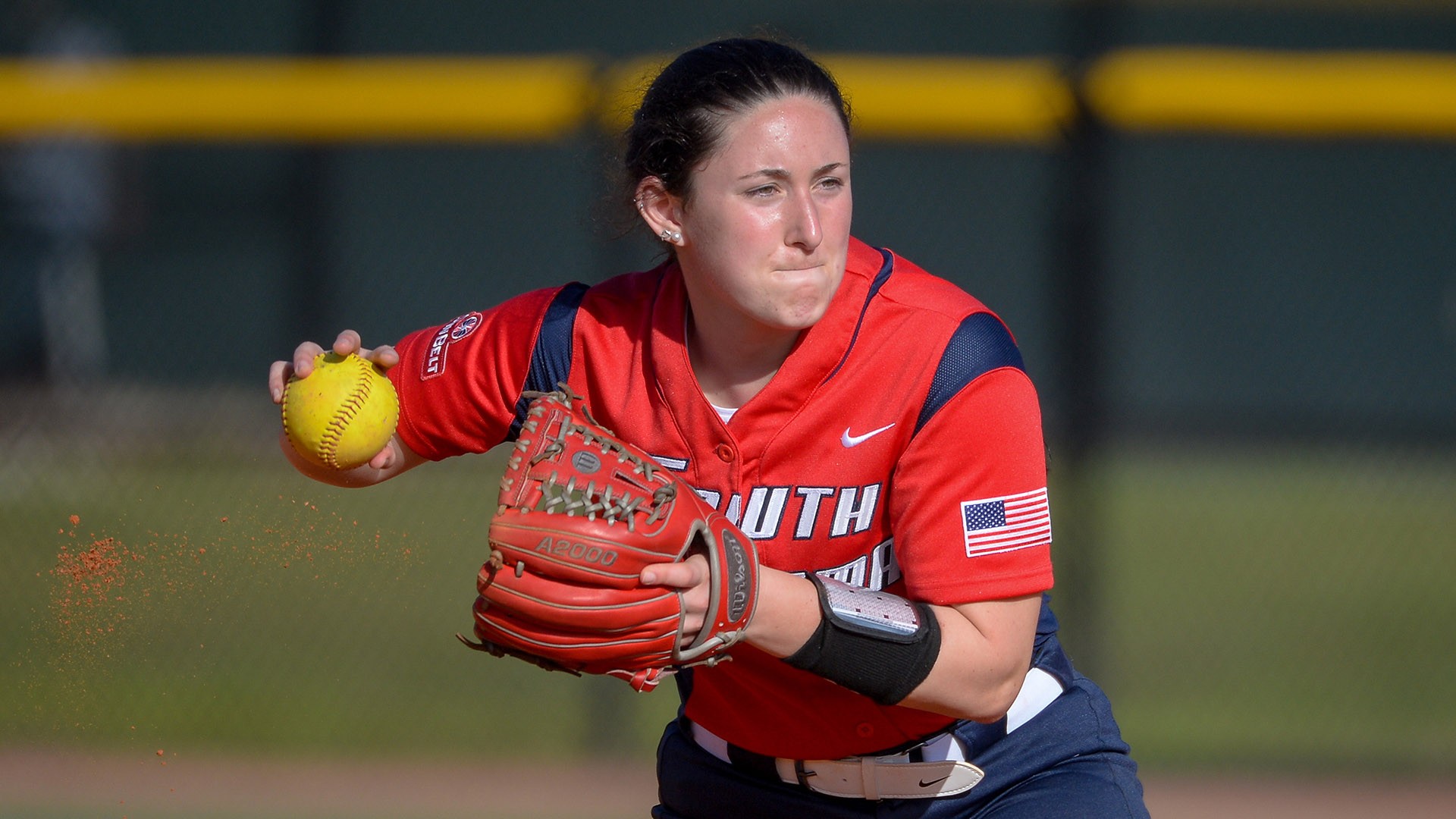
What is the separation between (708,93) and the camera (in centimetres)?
176

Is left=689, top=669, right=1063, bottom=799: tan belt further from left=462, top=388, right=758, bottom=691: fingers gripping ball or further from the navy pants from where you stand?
left=462, top=388, right=758, bottom=691: fingers gripping ball

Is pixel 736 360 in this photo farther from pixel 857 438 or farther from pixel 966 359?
pixel 966 359

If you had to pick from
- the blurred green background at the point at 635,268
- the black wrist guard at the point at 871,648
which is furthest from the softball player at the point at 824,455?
the blurred green background at the point at 635,268

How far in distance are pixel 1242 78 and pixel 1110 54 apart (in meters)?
0.43

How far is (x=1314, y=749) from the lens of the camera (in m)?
4.20

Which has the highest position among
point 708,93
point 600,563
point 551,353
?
point 708,93

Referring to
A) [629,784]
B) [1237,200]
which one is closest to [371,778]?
[629,784]

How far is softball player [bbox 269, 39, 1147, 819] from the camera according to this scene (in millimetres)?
1637

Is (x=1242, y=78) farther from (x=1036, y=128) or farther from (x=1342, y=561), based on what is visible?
(x=1342, y=561)

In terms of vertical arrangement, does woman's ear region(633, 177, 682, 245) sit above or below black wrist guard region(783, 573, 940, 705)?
above

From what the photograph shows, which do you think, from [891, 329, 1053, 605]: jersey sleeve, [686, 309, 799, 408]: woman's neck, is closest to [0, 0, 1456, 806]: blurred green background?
[686, 309, 799, 408]: woman's neck

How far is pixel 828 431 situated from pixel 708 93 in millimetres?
478

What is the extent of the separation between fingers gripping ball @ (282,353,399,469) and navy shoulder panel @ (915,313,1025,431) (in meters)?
0.77

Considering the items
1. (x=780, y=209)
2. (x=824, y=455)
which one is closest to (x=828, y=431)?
(x=824, y=455)
